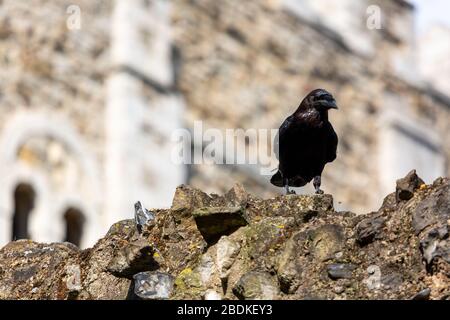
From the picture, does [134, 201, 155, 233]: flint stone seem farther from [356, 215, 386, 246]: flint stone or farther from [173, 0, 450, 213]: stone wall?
[173, 0, 450, 213]: stone wall

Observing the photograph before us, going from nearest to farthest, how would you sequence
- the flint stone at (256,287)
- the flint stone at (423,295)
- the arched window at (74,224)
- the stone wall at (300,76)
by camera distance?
the flint stone at (423,295)
the flint stone at (256,287)
the arched window at (74,224)
the stone wall at (300,76)

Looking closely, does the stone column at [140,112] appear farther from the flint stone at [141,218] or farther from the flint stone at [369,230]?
the flint stone at [369,230]

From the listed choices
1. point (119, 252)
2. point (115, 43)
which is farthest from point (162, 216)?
point (115, 43)

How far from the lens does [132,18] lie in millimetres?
18781

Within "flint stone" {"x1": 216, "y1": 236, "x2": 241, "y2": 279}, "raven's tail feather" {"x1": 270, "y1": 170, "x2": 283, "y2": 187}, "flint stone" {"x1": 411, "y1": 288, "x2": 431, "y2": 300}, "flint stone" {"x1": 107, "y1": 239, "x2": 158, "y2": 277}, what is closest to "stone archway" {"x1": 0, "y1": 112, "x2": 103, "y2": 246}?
"raven's tail feather" {"x1": 270, "y1": 170, "x2": 283, "y2": 187}

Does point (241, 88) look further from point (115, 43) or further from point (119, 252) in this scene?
point (119, 252)

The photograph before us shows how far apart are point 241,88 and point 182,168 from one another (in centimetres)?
244

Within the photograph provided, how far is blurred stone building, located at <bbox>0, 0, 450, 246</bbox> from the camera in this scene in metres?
17.0

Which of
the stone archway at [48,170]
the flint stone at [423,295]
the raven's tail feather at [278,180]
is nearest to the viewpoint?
the flint stone at [423,295]

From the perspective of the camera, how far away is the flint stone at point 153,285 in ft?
20.5

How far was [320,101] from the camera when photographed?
734 cm

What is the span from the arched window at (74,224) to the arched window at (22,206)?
0.47 meters

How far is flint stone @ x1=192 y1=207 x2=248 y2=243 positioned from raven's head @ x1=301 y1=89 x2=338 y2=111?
3.32 feet

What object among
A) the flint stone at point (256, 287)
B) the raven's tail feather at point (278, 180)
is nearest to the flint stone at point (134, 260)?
the flint stone at point (256, 287)
